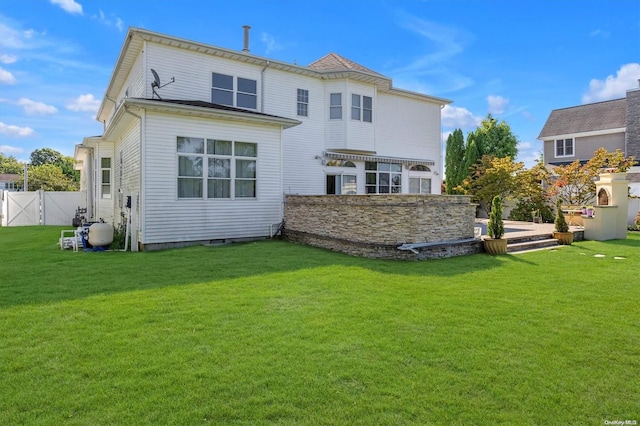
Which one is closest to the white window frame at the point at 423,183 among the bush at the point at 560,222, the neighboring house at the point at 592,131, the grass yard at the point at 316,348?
the bush at the point at 560,222

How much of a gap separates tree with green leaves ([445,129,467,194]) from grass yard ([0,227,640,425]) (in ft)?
61.3

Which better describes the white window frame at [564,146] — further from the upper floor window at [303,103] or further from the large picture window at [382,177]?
the upper floor window at [303,103]

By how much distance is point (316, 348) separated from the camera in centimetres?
416

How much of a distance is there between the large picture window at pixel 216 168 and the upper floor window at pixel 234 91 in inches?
124

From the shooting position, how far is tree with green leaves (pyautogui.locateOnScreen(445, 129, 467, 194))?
2616 centimetres

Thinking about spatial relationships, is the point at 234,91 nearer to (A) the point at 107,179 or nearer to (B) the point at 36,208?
(A) the point at 107,179

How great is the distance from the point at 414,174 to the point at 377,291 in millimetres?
14611

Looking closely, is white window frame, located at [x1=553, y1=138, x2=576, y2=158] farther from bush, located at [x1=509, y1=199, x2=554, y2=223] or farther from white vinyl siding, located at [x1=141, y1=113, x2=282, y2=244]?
white vinyl siding, located at [x1=141, y1=113, x2=282, y2=244]

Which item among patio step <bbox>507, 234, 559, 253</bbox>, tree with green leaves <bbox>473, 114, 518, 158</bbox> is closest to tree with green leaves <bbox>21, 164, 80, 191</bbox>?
tree with green leaves <bbox>473, 114, 518, 158</bbox>

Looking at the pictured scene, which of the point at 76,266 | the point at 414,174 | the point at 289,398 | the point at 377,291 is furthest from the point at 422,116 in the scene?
the point at 289,398

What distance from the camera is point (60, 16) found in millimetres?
13609

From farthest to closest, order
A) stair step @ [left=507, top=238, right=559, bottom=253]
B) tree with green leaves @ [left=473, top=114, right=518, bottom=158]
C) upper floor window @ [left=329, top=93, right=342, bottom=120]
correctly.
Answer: tree with green leaves @ [left=473, top=114, right=518, bottom=158]
upper floor window @ [left=329, top=93, right=342, bottom=120]
stair step @ [left=507, top=238, right=559, bottom=253]

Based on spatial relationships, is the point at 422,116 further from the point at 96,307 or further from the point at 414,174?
the point at 96,307

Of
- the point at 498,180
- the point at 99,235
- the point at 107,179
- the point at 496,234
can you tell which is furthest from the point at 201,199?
the point at 498,180
